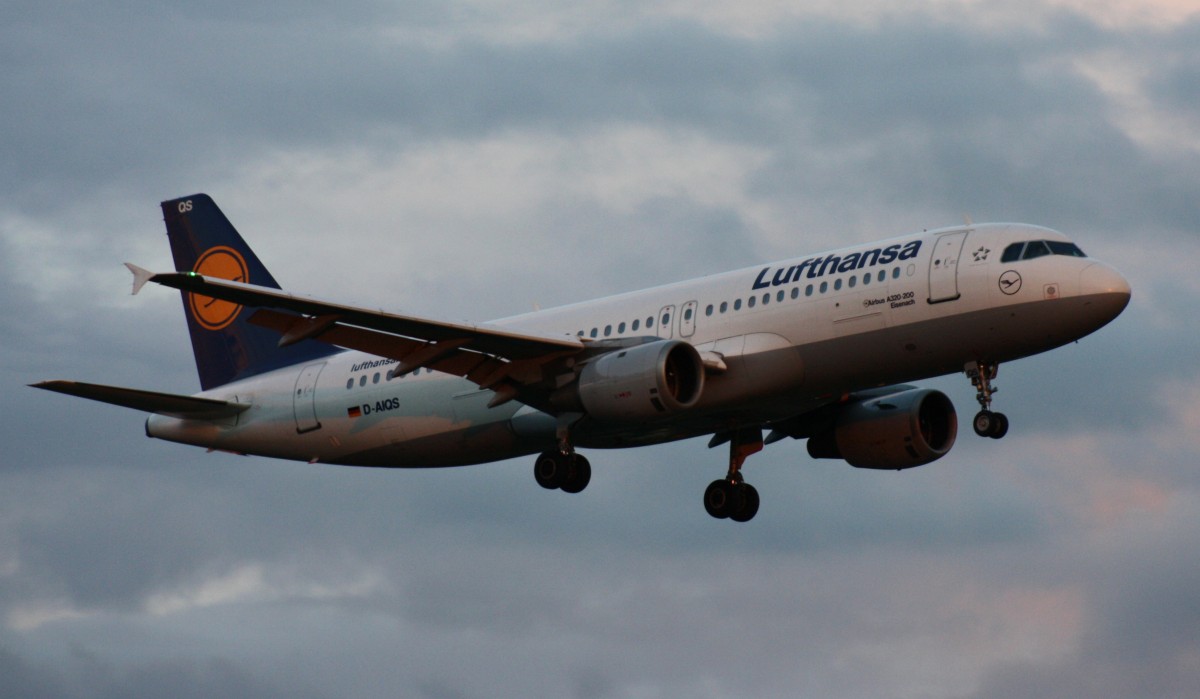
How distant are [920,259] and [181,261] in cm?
2331

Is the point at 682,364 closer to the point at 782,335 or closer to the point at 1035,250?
the point at 782,335

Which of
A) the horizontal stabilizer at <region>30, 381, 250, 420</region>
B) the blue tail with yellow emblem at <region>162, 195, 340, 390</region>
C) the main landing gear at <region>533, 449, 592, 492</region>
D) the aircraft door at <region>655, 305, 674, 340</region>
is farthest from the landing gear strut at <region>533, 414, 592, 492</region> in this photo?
the horizontal stabilizer at <region>30, 381, 250, 420</region>

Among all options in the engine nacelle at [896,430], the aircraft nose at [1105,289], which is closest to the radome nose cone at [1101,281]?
the aircraft nose at [1105,289]

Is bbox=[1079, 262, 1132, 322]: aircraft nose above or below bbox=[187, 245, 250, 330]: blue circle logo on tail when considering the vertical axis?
below

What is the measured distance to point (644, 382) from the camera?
4109 cm

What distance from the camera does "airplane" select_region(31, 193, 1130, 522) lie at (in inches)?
1586

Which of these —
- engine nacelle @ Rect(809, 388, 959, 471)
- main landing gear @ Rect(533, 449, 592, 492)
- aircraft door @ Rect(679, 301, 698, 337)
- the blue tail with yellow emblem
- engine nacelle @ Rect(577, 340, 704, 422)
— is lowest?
main landing gear @ Rect(533, 449, 592, 492)

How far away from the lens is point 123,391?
45969 millimetres

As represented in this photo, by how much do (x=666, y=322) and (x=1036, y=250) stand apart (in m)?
8.68

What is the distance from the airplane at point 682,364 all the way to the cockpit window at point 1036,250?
5 cm

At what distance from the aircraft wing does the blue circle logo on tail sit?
961 centimetres

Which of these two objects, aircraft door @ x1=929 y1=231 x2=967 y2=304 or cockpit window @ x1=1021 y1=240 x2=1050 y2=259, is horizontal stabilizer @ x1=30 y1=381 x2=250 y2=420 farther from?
cockpit window @ x1=1021 y1=240 x2=1050 y2=259

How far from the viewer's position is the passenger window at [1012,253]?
4034 cm

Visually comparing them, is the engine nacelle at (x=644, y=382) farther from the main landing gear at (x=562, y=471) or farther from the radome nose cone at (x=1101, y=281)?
the radome nose cone at (x=1101, y=281)
